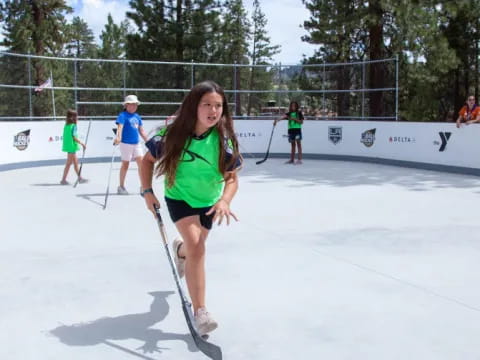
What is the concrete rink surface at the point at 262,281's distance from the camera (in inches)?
145

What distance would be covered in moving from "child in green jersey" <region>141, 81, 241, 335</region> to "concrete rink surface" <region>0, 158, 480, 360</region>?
55 centimetres

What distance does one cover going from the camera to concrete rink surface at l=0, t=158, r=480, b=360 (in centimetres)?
368

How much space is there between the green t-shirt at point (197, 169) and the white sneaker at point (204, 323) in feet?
2.21

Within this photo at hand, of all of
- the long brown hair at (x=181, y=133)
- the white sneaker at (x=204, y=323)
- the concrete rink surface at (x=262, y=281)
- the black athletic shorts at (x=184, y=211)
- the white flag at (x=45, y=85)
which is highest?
the white flag at (x=45, y=85)

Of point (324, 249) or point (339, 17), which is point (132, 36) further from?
point (324, 249)

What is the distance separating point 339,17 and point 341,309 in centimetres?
2168

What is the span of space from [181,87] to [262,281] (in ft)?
50.5

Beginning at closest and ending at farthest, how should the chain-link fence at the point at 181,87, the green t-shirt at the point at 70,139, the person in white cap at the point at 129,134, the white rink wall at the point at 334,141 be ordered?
the person in white cap at the point at 129,134, the green t-shirt at the point at 70,139, the white rink wall at the point at 334,141, the chain-link fence at the point at 181,87

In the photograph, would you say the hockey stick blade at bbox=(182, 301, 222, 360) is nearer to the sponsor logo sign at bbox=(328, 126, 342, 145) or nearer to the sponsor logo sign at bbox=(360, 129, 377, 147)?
the sponsor logo sign at bbox=(360, 129, 377, 147)

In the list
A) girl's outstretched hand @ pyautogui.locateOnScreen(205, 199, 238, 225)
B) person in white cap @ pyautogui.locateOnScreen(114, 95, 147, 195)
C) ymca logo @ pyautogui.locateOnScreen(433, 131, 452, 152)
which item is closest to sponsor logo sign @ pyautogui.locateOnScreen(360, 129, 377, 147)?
ymca logo @ pyautogui.locateOnScreen(433, 131, 452, 152)

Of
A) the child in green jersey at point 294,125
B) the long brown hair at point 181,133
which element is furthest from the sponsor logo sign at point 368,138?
the long brown hair at point 181,133

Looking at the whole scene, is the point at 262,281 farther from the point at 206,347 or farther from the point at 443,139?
the point at 443,139

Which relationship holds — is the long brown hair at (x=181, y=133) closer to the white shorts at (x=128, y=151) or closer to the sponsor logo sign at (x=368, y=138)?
the white shorts at (x=128, y=151)

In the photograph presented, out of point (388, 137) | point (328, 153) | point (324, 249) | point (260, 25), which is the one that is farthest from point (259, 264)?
point (260, 25)
